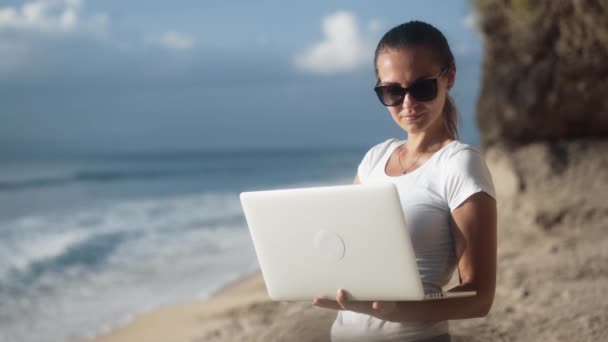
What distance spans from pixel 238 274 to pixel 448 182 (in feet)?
22.3

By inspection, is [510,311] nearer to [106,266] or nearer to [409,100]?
[409,100]

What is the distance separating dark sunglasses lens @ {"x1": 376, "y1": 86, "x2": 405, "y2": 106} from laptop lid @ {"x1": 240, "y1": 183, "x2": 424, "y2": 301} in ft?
1.13

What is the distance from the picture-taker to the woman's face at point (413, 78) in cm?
201

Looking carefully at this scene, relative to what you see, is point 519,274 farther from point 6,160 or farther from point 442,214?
point 6,160

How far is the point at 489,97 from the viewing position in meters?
7.52

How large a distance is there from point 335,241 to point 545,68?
5519mm

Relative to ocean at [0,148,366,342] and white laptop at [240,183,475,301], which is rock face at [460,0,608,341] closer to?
ocean at [0,148,366,342]

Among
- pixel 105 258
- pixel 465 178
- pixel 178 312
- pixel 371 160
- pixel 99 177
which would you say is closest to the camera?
pixel 465 178

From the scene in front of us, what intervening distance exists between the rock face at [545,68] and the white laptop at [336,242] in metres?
5.38

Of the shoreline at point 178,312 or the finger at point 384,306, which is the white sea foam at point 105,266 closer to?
the shoreline at point 178,312

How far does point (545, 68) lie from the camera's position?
6863mm

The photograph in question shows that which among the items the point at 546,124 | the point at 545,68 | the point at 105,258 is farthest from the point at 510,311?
the point at 105,258

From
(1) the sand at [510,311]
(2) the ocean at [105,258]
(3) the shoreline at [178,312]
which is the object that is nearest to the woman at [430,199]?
(1) the sand at [510,311]

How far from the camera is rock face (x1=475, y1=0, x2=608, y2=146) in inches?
261
